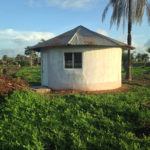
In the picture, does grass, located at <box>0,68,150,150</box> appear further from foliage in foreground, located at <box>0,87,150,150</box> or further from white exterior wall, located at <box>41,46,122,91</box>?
white exterior wall, located at <box>41,46,122,91</box>

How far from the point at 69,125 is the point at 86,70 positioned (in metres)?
4.89

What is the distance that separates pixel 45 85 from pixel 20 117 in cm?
550

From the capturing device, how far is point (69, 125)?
471 cm

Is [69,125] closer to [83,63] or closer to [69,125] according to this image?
[69,125]

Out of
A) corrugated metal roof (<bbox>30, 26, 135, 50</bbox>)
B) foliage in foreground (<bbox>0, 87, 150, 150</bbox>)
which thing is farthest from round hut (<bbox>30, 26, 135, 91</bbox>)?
foliage in foreground (<bbox>0, 87, 150, 150</bbox>)

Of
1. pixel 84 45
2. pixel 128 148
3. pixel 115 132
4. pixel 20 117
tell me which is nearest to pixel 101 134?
pixel 115 132

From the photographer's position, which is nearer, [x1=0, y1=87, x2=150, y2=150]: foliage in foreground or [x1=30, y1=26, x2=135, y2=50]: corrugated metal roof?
[x1=0, y1=87, x2=150, y2=150]: foliage in foreground

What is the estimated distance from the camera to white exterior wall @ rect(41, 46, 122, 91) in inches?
360

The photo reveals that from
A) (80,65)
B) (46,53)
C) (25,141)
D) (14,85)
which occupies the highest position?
(46,53)

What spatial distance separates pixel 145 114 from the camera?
17.0 ft

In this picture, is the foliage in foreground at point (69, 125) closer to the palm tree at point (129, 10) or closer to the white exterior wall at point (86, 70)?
the white exterior wall at point (86, 70)

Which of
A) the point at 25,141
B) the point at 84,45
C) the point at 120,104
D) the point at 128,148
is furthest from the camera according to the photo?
the point at 84,45

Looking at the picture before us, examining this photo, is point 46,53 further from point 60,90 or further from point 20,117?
point 20,117

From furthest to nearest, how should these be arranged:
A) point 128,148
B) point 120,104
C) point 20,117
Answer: point 120,104
point 20,117
point 128,148
